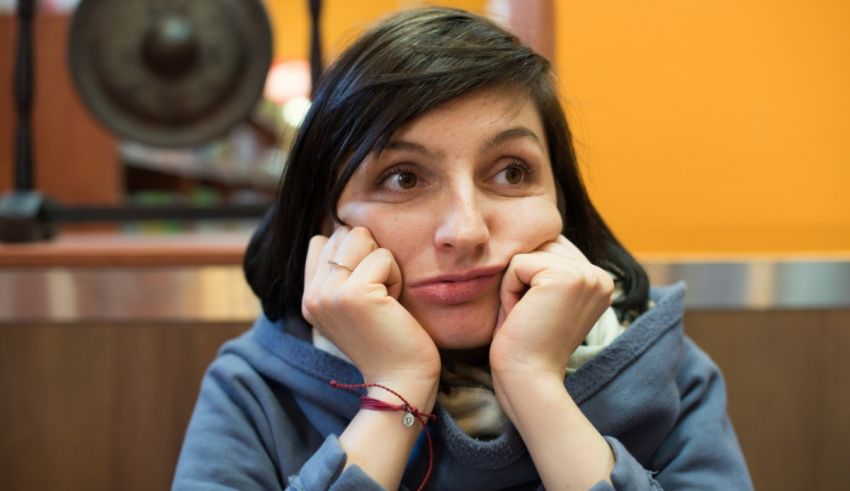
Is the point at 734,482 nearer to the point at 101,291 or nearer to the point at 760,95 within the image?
the point at 760,95

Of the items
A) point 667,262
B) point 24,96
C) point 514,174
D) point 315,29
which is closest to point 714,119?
point 667,262

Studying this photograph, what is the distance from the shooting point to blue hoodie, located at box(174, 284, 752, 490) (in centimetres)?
73

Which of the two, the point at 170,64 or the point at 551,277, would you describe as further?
the point at 170,64

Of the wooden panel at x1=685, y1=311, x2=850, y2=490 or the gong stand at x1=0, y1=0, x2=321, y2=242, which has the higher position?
the gong stand at x1=0, y1=0, x2=321, y2=242

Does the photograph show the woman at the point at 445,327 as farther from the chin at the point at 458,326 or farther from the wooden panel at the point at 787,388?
the wooden panel at the point at 787,388

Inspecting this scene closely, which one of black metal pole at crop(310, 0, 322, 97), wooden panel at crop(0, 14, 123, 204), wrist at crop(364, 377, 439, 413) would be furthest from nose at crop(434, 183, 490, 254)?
wooden panel at crop(0, 14, 123, 204)

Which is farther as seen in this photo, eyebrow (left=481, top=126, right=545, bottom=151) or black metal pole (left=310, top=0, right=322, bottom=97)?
black metal pole (left=310, top=0, right=322, bottom=97)

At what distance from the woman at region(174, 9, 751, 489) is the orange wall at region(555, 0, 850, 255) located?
14.1 inches

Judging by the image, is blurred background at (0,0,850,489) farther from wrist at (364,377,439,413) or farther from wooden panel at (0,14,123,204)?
wooden panel at (0,14,123,204)

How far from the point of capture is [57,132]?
2.90 meters

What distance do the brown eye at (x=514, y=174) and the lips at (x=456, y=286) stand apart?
3.6 inches

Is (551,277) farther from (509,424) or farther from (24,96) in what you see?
(24,96)

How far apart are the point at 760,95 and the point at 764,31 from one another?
0.09 meters

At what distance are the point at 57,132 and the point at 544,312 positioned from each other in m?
2.71
